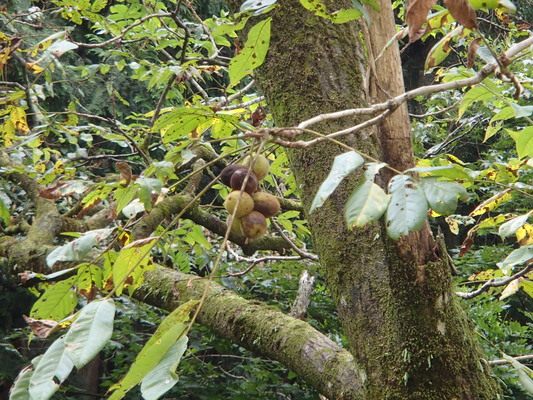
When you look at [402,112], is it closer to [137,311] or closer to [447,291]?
[447,291]

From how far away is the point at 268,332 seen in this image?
1576mm

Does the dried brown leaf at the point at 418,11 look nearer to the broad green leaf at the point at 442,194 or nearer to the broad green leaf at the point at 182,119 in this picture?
the broad green leaf at the point at 442,194

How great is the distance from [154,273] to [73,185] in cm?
59

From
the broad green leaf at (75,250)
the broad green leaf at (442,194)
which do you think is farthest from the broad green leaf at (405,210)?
the broad green leaf at (75,250)

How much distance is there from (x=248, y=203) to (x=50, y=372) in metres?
0.60

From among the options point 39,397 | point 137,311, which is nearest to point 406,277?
point 39,397

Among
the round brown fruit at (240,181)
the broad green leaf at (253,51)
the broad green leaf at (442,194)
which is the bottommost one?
the round brown fruit at (240,181)

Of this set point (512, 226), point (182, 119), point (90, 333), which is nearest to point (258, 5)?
point (182, 119)

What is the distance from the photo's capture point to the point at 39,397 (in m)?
0.63

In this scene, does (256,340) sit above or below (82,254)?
below

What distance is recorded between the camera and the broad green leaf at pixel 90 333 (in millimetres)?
659

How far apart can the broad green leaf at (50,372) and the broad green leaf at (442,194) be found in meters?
0.50

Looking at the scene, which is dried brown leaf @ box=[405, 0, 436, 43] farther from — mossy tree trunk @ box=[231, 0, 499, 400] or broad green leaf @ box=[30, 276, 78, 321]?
broad green leaf @ box=[30, 276, 78, 321]

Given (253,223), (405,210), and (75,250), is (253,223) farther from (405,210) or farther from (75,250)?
(405,210)
